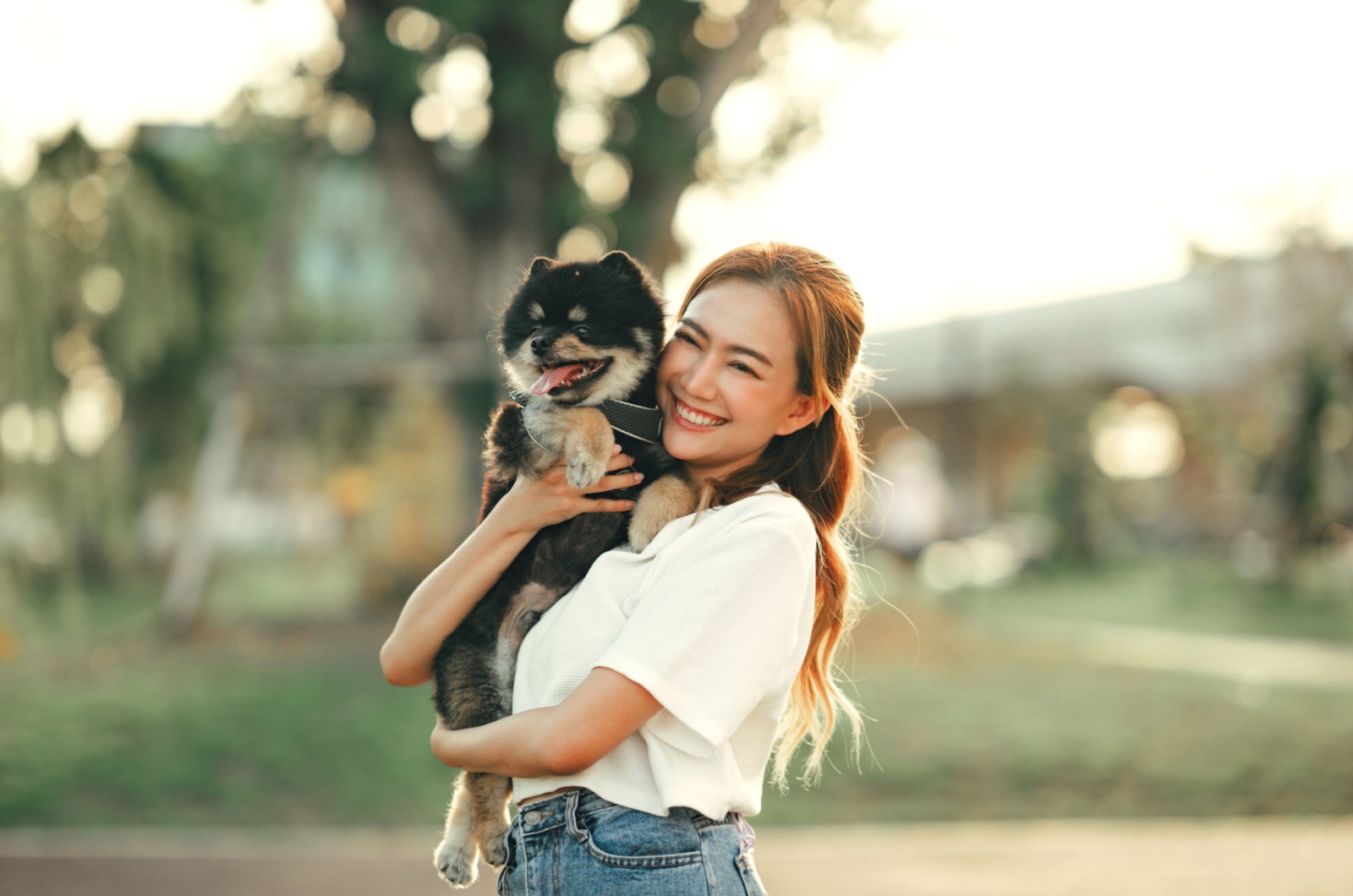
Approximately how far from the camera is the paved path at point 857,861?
5.57 meters

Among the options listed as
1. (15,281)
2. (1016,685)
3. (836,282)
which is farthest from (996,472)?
(836,282)

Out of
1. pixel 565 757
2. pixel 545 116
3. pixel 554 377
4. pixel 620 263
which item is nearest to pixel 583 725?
pixel 565 757

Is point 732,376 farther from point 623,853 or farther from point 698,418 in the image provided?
point 623,853

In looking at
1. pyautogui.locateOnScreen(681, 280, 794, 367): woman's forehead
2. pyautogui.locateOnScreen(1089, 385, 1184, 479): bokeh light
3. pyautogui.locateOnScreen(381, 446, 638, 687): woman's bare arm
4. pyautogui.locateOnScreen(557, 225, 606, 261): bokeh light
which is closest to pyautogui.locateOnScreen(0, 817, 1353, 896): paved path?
pyautogui.locateOnScreen(381, 446, 638, 687): woman's bare arm

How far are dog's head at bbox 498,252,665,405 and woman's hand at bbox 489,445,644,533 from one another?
0.89ft

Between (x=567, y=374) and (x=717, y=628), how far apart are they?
103 centimetres

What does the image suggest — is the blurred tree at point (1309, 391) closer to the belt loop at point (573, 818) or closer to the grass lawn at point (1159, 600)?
the grass lawn at point (1159, 600)

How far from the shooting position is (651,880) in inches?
74.3

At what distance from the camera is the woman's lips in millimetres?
2371

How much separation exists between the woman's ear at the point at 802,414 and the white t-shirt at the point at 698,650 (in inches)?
13.6

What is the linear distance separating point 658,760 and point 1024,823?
18.3 feet

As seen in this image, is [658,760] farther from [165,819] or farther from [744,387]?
[165,819]

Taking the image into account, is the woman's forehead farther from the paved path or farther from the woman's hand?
the paved path

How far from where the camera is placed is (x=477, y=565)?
240cm
